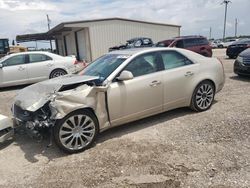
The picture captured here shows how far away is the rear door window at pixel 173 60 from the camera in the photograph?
5.99m

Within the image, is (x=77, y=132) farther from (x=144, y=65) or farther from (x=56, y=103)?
(x=144, y=65)

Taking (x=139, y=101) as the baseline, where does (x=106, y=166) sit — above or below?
below

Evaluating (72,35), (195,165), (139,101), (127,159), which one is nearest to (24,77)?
(139,101)

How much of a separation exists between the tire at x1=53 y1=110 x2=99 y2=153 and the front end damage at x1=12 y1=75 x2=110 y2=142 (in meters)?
0.10

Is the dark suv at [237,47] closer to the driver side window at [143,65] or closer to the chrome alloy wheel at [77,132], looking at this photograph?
the driver side window at [143,65]

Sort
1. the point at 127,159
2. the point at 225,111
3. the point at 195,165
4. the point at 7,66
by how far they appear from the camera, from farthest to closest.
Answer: the point at 7,66
the point at 225,111
the point at 127,159
the point at 195,165

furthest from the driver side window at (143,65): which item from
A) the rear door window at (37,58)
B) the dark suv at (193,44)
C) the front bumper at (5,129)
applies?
the dark suv at (193,44)

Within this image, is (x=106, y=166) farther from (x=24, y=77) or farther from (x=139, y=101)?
(x=24, y=77)

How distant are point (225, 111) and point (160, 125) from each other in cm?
161

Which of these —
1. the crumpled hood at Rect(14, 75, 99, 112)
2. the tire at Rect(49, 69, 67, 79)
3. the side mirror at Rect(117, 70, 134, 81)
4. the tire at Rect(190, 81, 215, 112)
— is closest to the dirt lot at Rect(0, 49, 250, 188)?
the tire at Rect(190, 81, 215, 112)

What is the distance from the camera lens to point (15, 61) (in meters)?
11.4

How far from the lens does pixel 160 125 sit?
5812mm

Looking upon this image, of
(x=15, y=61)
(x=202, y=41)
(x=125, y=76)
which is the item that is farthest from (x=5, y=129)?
(x=202, y=41)

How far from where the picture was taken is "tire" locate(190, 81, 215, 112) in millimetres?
6356
